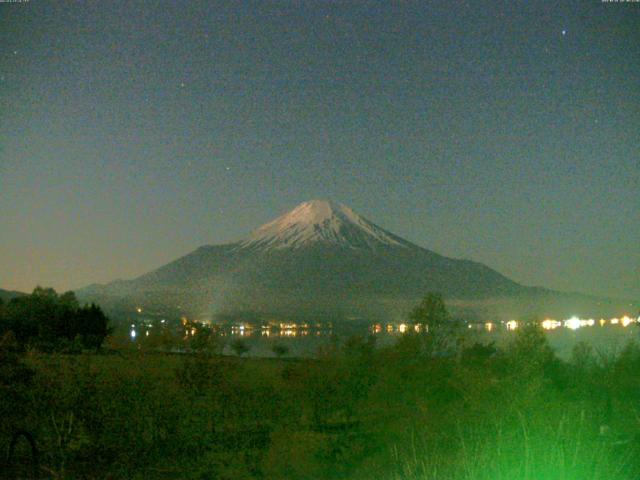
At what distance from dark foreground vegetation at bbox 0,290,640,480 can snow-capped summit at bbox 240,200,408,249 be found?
151 metres

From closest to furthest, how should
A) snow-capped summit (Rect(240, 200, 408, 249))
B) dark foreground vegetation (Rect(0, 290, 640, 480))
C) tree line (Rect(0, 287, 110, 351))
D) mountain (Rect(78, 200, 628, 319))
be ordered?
dark foreground vegetation (Rect(0, 290, 640, 480)) < tree line (Rect(0, 287, 110, 351)) < mountain (Rect(78, 200, 628, 319)) < snow-capped summit (Rect(240, 200, 408, 249))

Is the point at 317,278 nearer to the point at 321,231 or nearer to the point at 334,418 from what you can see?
the point at 321,231

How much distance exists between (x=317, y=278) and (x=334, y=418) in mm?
141657

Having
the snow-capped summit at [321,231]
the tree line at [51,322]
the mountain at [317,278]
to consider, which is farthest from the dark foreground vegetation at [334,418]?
the snow-capped summit at [321,231]

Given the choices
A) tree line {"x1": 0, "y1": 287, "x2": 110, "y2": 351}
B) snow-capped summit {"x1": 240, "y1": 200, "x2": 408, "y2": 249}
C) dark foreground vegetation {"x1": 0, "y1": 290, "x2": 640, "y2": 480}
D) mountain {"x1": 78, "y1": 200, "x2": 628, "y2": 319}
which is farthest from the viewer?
snow-capped summit {"x1": 240, "y1": 200, "x2": 408, "y2": 249}

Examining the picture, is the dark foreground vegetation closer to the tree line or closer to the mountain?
the tree line

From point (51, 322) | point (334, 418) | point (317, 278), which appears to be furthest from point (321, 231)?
point (334, 418)

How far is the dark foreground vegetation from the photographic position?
6.68 metres

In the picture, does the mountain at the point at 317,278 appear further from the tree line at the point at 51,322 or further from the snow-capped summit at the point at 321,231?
the tree line at the point at 51,322

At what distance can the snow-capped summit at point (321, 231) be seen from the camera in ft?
576

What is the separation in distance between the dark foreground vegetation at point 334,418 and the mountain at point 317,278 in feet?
327

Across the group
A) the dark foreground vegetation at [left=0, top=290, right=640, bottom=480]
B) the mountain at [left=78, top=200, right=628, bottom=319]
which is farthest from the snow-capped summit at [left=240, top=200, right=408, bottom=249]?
the dark foreground vegetation at [left=0, top=290, right=640, bottom=480]

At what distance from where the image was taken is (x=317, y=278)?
160 meters

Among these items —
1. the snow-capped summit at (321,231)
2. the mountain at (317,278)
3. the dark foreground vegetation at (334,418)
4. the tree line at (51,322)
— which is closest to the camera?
the dark foreground vegetation at (334,418)
